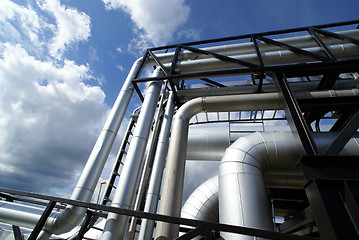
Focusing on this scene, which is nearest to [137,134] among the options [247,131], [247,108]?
[247,108]

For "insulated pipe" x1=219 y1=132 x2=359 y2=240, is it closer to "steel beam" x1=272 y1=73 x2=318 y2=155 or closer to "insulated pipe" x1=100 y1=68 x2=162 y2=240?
"steel beam" x1=272 y1=73 x2=318 y2=155

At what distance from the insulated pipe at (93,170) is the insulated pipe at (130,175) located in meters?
0.49

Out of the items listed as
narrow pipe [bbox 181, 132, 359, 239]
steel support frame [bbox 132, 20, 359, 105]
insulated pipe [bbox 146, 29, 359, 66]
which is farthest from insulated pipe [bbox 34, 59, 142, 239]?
narrow pipe [bbox 181, 132, 359, 239]

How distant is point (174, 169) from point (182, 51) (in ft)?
12.1

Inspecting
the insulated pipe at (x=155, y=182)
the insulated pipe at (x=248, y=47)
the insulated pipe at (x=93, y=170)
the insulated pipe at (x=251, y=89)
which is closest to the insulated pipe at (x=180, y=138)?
the insulated pipe at (x=155, y=182)

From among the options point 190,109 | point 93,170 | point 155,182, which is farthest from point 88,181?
point 190,109

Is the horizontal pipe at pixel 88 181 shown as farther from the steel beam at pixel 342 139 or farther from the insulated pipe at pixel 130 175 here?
the steel beam at pixel 342 139

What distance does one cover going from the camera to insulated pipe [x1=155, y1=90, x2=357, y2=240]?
2785 millimetres

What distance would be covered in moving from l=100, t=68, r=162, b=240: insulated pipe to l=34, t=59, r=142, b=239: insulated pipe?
0.49m

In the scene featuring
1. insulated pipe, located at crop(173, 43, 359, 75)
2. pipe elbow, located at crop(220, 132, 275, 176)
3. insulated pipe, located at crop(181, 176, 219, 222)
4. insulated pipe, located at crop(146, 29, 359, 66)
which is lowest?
insulated pipe, located at crop(181, 176, 219, 222)

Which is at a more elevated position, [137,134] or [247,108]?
[247,108]

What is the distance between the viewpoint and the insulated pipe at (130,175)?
252cm

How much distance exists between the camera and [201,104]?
4.10 metres

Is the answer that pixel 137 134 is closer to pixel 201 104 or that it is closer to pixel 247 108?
pixel 201 104
